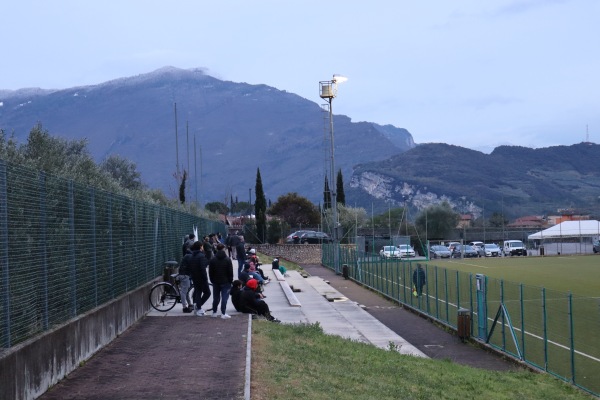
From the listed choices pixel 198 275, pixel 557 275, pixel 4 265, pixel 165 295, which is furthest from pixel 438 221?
pixel 4 265

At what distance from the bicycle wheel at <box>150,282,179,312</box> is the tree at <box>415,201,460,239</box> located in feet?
313

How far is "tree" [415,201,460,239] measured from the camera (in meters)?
116

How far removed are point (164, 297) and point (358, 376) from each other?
1007 centimetres

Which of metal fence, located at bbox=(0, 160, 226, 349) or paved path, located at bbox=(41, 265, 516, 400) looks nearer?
metal fence, located at bbox=(0, 160, 226, 349)

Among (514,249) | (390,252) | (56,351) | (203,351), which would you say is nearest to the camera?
(56,351)

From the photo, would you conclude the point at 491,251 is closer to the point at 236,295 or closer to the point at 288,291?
the point at 288,291

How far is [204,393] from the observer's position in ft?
34.0

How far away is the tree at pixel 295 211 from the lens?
133250 millimetres

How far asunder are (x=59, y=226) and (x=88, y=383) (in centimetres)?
266

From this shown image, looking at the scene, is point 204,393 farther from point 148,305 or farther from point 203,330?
point 148,305

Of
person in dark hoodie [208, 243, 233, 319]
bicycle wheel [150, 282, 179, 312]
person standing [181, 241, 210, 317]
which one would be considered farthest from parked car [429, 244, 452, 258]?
person in dark hoodie [208, 243, 233, 319]

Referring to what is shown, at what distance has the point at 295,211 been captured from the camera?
134 meters

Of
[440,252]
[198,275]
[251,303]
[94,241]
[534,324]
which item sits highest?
[94,241]

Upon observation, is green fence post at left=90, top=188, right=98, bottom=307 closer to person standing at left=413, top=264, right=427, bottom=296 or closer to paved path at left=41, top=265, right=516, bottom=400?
paved path at left=41, top=265, right=516, bottom=400
